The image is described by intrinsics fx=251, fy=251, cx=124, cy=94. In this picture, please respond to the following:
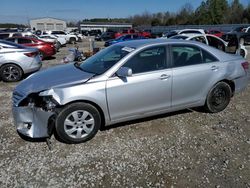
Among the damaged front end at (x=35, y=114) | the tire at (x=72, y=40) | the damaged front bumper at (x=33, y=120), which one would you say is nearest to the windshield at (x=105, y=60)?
the damaged front end at (x=35, y=114)

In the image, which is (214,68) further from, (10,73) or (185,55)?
(10,73)

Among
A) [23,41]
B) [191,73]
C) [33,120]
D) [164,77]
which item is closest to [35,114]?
[33,120]

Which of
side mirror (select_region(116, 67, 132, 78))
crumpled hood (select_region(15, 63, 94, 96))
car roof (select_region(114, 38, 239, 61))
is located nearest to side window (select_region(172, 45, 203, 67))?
car roof (select_region(114, 38, 239, 61))

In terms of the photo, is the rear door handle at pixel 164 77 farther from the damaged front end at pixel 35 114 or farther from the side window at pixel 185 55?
the damaged front end at pixel 35 114

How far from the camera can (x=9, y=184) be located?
3.01m

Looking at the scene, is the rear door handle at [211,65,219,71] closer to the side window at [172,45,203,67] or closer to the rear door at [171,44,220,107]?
the rear door at [171,44,220,107]

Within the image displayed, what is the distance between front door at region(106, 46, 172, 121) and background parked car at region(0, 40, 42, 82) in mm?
5483

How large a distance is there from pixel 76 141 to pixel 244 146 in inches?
101

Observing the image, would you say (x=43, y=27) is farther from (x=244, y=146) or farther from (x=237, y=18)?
(x=244, y=146)

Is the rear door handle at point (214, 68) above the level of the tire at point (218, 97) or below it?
above

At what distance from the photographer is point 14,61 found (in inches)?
322

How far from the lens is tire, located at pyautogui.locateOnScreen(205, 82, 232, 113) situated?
489cm

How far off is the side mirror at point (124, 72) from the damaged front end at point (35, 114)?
1045 millimetres

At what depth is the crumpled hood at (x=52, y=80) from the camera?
3788mm
